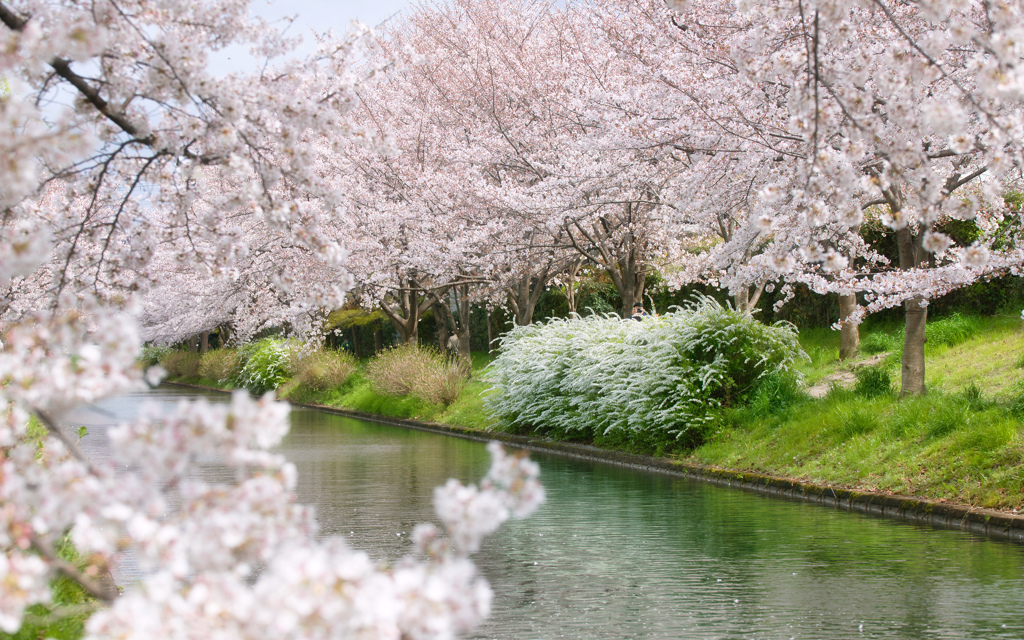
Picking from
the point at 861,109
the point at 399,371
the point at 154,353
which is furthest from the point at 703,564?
the point at 154,353

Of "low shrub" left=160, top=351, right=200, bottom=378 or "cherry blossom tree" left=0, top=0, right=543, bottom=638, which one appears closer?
"cherry blossom tree" left=0, top=0, right=543, bottom=638

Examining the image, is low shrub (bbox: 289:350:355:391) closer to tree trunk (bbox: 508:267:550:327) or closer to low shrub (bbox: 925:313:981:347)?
tree trunk (bbox: 508:267:550:327)

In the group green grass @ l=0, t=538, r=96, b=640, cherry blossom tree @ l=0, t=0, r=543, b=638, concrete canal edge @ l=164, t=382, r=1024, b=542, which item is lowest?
concrete canal edge @ l=164, t=382, r=1024, b=542

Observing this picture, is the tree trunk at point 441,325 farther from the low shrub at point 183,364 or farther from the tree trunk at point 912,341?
the low shrub at point 183,364

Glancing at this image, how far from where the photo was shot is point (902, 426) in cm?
1189

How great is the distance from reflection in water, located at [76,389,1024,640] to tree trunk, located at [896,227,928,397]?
3132 millimetres

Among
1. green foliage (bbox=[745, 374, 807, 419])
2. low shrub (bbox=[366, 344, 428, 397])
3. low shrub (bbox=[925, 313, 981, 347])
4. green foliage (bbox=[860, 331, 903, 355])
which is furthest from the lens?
low shrub (bbox=[366, 344, 428, 397])

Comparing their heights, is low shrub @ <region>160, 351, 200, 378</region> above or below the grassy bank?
above

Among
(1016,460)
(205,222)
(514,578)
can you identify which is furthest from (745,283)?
(205,222)

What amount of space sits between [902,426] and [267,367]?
102ft

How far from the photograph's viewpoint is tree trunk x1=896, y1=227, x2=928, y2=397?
13.4m

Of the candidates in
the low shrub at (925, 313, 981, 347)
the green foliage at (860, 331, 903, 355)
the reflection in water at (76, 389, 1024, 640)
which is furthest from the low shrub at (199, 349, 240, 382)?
the low shrub at (925, 313, 981, 347)

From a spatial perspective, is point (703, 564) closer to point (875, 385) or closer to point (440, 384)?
point (875, 385)

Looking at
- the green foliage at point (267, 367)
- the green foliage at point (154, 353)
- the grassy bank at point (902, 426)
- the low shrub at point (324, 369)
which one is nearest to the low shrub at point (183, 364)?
the green foliage at point (154, 353)
